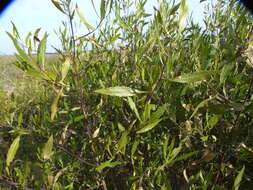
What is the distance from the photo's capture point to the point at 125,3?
4.54 feet

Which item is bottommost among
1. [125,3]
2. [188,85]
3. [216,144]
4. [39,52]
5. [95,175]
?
[95,175]

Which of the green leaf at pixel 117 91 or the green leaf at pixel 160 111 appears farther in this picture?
the green leaf at pixel 160 111

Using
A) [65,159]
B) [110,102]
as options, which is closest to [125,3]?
[110,102]

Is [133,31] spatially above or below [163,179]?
above

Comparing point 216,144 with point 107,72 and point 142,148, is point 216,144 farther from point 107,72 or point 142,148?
point 107,72

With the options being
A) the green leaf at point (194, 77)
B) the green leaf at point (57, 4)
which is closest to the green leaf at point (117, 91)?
the green leaf at point (194, 77)

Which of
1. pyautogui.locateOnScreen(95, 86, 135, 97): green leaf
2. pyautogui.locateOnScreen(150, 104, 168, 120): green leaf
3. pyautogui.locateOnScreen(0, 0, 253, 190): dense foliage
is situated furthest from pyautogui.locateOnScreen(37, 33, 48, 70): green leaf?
pyautogui.locateOnScreen(150, 104, 168, 120): green leaf

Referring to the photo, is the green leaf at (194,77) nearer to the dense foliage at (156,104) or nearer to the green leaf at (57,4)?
the dense foliage at (156,104)

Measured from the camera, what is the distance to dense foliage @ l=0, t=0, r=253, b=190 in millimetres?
790

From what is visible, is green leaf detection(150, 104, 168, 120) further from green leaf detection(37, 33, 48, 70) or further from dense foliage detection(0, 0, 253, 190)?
green leaf detection(37, 33, 48, 70)

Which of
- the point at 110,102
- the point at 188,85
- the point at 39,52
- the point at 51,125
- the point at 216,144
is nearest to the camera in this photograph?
the point at 39,52

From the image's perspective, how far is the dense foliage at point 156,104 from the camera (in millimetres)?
790

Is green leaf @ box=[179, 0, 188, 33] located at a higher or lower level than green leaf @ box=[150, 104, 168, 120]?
higher

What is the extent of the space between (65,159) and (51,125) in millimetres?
223
